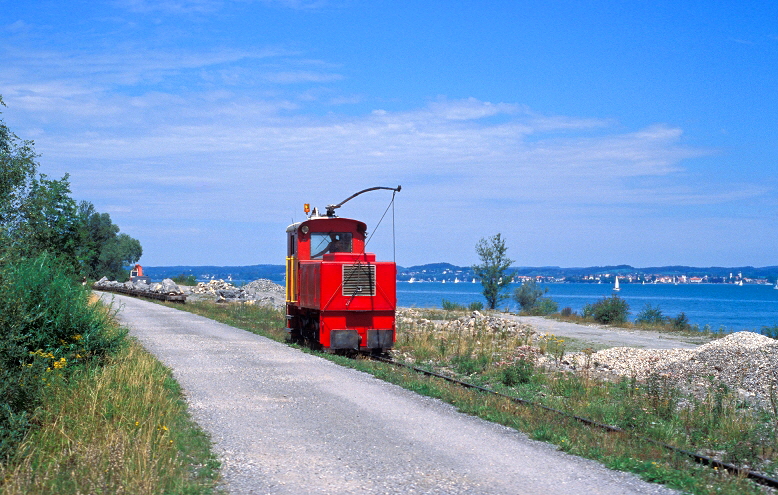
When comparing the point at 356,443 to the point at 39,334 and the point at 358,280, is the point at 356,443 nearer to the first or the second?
the point at 39,334

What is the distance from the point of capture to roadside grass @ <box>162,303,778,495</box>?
8.05 m

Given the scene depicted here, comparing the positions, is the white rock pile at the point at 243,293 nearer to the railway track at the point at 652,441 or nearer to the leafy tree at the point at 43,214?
the leafy tree at the point at 43,214

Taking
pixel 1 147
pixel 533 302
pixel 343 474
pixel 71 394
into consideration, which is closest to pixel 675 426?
pixel 343 474

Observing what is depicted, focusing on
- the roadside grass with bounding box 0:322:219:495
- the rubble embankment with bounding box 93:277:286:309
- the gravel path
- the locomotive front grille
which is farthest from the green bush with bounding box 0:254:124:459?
the rubble embankment with bounding box 93:277:286:309

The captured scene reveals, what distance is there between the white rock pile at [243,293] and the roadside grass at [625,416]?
90.6 ft

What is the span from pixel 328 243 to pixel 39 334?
966 centimetres

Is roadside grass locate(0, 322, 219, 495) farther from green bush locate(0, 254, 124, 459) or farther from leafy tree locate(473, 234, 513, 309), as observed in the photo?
leafy tree locate(473, 234, 513, 309)

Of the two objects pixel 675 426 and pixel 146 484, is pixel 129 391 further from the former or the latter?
pixel 675 426

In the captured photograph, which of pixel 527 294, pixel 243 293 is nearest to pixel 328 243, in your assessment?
pixel 243 293

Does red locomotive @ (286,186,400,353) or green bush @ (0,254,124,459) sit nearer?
green bush @ (0,254,124,459)

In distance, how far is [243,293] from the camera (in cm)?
5056

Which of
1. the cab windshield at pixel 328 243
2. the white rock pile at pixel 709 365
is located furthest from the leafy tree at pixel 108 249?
the white rock pile at pixel 709 365

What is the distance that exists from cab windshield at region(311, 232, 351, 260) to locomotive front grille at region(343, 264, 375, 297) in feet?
7.40

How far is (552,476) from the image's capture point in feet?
25.2
